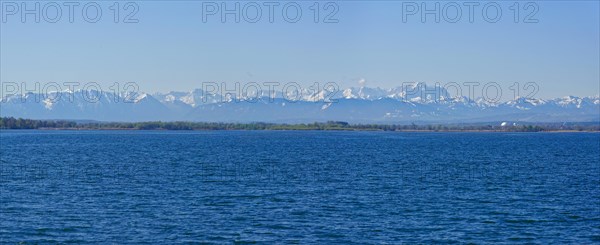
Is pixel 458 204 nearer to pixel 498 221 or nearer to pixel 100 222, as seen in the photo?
pixel 498 221

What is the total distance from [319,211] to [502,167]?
31675 millimetres

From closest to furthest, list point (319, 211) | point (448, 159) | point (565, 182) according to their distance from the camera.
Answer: point (319, 211) → point (565, 182) → point (448, 159)

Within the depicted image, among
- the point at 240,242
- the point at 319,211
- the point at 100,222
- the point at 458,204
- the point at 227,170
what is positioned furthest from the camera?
the point at 227,170

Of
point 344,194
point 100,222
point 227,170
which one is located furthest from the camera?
point 227,170

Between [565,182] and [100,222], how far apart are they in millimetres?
30282

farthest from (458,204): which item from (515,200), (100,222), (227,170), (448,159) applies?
(448,159)

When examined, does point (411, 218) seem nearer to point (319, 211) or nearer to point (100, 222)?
point (319, 211)

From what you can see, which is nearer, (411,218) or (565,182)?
(411,218)

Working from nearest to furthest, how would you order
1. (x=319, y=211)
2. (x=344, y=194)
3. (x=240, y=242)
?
(x=240, y=242), (x=319, y=211), (x=344, y=194)

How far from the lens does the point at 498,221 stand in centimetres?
3541

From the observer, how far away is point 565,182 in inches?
2037

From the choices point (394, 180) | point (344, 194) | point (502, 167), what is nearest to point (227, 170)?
point (394, 180)

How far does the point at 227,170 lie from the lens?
5941 cm

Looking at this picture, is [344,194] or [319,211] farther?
[344,194]
